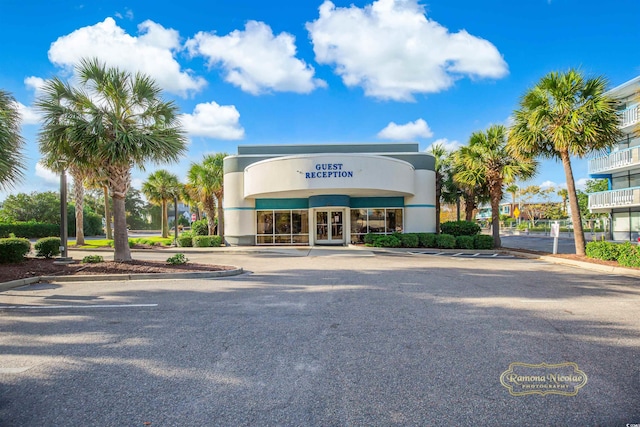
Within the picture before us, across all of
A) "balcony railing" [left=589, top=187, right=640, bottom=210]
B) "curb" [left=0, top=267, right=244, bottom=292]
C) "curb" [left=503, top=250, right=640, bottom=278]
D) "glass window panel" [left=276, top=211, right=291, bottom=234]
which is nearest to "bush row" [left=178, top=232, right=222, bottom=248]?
"glass window panel" [left=276, top=211, right=291, bottom=234]

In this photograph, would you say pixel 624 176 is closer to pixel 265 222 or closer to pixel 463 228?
pixel 463 228

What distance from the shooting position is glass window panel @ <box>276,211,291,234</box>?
25062mm

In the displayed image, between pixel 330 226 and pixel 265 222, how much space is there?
4.91 m

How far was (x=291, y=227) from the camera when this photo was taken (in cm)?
2505

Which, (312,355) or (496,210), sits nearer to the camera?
(312,355)

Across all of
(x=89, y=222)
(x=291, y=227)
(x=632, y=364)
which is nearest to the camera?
(x=632, y=364)

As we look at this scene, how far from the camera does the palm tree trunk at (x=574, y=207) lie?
15.0m

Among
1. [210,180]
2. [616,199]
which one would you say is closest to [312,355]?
[210,180]

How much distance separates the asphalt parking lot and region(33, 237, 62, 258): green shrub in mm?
6221

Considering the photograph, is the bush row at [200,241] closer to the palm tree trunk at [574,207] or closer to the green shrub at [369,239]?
the green shrub at [369,239]

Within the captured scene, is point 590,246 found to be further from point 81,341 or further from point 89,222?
point 89,222

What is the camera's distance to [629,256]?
1187 cm

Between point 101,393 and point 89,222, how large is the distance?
50620 mm

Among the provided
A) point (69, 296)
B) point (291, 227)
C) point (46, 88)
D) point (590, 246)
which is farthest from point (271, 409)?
point (291, 227)
